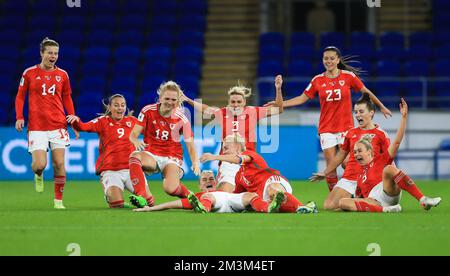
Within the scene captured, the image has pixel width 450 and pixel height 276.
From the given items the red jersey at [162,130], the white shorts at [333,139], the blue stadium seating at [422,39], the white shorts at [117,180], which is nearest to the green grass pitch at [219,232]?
the white shorts at [117,180]

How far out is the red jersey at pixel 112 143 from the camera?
1149 cm

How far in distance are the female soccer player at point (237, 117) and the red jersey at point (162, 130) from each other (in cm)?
46

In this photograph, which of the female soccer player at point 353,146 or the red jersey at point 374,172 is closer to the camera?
the red jersey at point 374,172

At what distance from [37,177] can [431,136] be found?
407 inches

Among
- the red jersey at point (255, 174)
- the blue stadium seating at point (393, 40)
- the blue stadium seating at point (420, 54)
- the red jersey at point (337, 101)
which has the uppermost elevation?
the blue stadium seating at point (393, 40)

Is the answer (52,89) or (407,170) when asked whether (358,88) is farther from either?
(407,170)

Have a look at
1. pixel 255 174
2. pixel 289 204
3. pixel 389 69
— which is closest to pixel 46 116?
pixel 255 174

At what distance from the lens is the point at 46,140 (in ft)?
36.0

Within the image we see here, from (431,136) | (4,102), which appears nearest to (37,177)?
(4,102)

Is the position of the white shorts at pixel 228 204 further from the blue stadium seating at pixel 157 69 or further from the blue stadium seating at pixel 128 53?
the blue stadium seating at pixel 128 53

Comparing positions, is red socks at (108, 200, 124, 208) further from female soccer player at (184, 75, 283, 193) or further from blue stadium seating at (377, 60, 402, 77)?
blue stadium seating at (377, 60, 402, 77)

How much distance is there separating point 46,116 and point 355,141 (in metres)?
3.75

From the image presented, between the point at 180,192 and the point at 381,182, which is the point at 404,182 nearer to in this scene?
the point at 381,182

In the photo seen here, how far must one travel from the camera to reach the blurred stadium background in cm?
1925
